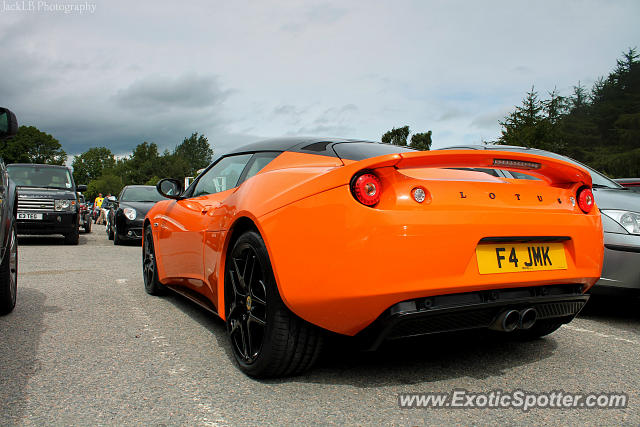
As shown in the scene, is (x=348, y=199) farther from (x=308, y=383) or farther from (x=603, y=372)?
(x=603, y=372)

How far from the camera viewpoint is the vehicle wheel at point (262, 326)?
2.55 metres

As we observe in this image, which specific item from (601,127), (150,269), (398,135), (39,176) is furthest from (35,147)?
(150,269)

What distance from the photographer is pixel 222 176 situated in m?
3.77

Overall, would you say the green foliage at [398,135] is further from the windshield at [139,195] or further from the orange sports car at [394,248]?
the orange sports car at [394,248]

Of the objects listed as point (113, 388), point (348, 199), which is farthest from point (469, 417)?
point (113, 388)

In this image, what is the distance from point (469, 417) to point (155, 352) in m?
1.83

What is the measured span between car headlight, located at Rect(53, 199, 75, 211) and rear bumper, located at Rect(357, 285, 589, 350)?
35.3 feet

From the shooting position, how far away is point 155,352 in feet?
10.5

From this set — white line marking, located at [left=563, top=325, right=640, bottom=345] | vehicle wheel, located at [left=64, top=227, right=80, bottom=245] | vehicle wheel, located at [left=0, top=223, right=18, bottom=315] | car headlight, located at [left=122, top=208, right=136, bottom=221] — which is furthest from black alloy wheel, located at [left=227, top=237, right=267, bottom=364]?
vehicle wheel, located at [left=64, top=227, right=80, bottom=245]

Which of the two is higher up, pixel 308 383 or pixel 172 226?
pixel 172 226

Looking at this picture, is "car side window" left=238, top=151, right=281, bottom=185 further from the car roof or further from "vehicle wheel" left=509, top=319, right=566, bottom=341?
"vehicle wheel" left=509, top=319, right=566, bottom=341

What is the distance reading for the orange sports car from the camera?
228 centimetres

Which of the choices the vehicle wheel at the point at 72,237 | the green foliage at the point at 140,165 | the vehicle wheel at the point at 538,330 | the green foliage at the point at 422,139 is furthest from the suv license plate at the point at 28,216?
the green foliage at the point at 140,165

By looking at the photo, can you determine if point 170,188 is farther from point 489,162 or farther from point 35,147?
point 35,147
